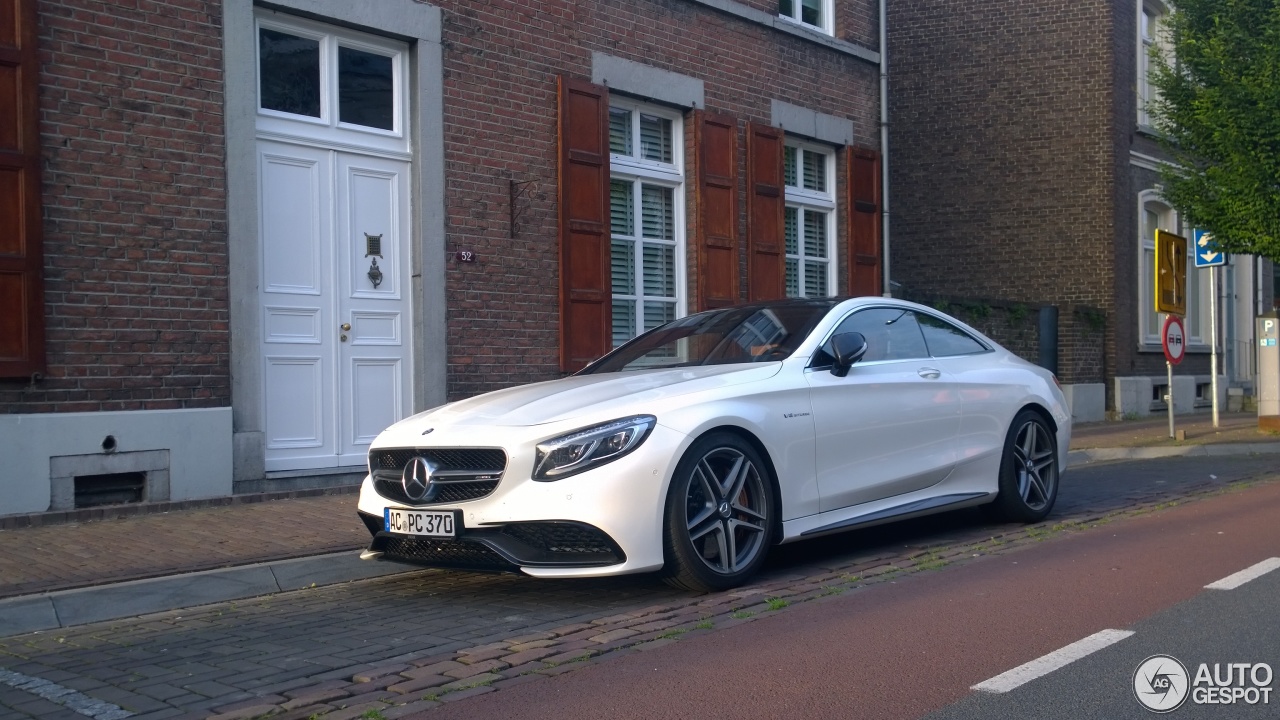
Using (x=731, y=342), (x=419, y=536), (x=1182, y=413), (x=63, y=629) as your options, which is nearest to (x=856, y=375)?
(x=731, y=342)

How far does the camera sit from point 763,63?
48.3 feet

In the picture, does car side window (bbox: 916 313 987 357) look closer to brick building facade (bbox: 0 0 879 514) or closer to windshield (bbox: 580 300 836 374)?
windshield (bbox: 580 300 836 374)

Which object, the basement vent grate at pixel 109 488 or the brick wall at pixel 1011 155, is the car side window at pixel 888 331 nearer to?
the basement vent grate at pixel 109 488

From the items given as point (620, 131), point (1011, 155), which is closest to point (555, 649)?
point (620, 131)

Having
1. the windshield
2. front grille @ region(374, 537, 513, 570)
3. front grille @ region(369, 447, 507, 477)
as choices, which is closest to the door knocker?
the windshield

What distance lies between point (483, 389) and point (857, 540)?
447cm

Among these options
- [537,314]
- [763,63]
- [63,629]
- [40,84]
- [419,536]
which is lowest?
[63,629]

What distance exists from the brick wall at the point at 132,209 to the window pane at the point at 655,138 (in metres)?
5.12

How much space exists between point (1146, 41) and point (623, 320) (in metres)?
13.9

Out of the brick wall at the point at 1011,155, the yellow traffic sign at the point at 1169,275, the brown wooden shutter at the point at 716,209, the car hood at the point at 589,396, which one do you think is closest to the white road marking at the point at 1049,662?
the car hood at the point at 589,396

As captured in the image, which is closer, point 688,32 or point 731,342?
point 731,342

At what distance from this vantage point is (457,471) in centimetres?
607

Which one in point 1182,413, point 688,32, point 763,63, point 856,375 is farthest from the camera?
point 1182,413

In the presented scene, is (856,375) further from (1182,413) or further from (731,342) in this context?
(1182,413)
